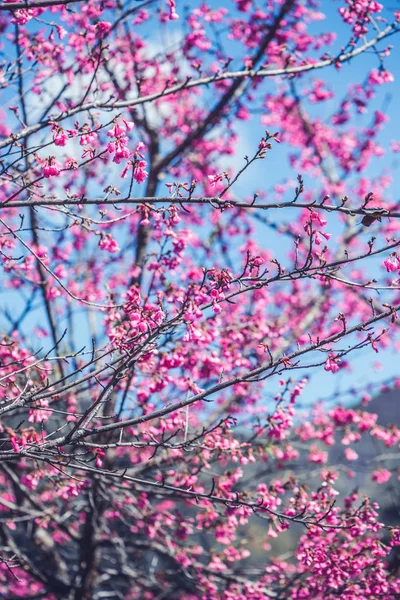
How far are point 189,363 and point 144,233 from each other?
2.30 m

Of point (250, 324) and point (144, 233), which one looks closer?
point (250, 324)

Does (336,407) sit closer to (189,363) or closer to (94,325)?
(189,363)

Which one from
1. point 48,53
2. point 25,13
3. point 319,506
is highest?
point 48,53

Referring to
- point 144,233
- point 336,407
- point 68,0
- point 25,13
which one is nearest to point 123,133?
point 68,0

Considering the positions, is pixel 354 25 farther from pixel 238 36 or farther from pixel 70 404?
pixel 70 404

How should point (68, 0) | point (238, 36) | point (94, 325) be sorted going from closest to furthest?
point (68, 0) < point (238, 36) < point (94, 325)

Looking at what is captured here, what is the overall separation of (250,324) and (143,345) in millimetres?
2373

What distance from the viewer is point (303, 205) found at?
123 inches

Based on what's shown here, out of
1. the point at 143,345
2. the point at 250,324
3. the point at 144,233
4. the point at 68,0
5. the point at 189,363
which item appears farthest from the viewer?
the point at 144,233

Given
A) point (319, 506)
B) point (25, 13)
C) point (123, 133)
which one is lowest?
point (319, 506)

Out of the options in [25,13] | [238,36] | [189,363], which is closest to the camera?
[25,13]

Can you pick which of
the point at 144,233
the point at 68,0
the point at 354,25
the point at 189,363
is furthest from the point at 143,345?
the point at 354,25

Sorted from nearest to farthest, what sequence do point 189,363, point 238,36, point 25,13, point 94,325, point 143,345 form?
1. point 143,345
2. point 25,13
3. point 189,363
4. point 238,36
5. point 94,325

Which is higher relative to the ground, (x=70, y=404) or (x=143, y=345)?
(x=70, y=404)
